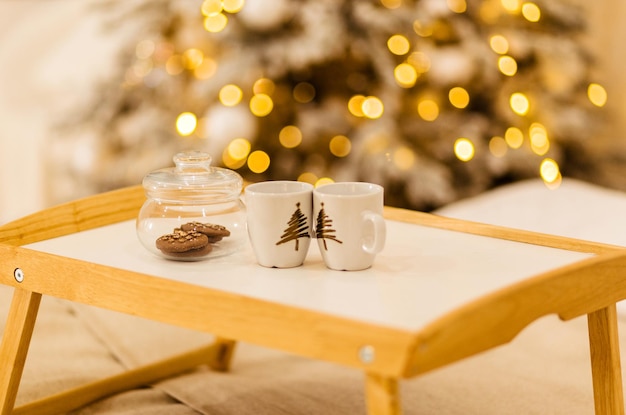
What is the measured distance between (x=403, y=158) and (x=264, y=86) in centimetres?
41

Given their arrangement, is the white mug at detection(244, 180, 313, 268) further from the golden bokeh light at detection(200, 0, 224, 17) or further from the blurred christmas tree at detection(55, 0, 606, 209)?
the golden bokeh light at detection(200, 0, 224, 17)

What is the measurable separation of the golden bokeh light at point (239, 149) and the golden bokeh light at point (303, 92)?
0.21m

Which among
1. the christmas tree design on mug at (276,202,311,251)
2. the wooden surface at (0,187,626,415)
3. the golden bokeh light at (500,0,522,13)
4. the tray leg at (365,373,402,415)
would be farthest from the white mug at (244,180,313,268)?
the golden bokeh light at (500,0,522,13)

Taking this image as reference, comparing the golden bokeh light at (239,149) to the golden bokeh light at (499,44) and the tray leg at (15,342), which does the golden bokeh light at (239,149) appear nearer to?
the golden bokeh light at (499,44)

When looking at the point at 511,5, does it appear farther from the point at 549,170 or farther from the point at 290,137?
the point at 290,137

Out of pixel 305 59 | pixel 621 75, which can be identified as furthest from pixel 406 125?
pixel 621 75

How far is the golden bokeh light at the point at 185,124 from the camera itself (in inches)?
85.0

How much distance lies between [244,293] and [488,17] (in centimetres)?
162

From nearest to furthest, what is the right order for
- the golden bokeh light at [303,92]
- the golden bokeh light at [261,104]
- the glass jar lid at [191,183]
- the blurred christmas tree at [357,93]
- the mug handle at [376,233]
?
the mug handle at [376,233] < the glass jar lid at [191,183] < the blurred christmas tree at [357,93] < the golden bokeh light at [261,104] < the golden bokeh light at [303,92]

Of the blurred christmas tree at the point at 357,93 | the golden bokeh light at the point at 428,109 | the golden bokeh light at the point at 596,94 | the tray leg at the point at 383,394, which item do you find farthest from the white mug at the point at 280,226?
the golden bokeh light at the point at 596,94

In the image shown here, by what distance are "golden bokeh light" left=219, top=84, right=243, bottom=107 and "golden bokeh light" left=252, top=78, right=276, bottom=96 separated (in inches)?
1.6

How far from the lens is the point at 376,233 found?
915 mm

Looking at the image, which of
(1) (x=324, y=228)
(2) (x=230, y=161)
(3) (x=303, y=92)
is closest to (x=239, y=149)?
(2) (x=230, y=161)

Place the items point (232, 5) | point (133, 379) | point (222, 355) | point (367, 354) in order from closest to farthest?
point (367, 354)
point (133, 379)
point (222, 355)
point (232, 5)
